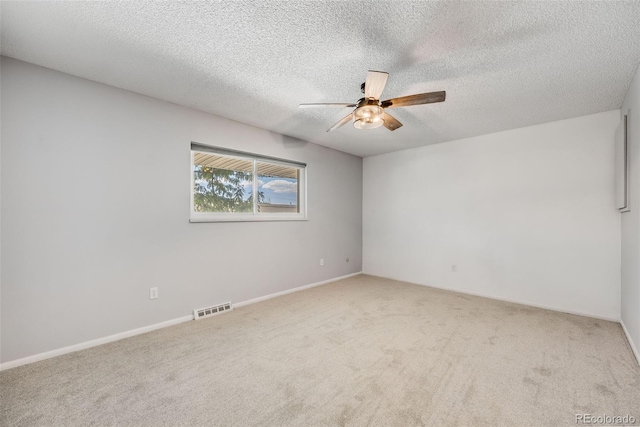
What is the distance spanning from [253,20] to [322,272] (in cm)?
379

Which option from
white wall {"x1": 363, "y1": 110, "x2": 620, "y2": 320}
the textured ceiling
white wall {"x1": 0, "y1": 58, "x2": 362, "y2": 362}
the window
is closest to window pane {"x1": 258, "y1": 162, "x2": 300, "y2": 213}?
the window

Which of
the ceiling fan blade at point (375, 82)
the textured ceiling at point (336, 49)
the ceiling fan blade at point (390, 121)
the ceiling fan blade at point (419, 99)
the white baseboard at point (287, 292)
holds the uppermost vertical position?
the textured ceiling at point (336, 49)

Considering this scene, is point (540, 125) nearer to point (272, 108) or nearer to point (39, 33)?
Answer: point (272, 108)

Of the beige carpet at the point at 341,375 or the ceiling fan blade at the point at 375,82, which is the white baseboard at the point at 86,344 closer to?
the beige carpet at the point at 341,375

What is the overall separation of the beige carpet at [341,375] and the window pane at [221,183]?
1.44 meters

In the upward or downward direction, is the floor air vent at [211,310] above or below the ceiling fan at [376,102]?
below

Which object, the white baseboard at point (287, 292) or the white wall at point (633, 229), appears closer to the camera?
the white wall at point (633, 229)

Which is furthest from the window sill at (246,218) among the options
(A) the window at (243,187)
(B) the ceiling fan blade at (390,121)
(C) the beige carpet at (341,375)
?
(B) the ceiling fan blade at (390,121)

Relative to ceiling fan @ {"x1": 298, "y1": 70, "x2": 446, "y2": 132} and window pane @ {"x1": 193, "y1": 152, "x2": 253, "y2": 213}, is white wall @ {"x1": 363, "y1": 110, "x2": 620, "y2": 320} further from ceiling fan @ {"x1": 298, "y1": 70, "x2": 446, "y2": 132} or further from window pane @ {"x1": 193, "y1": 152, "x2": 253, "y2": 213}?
window pane @ {"x1": 193, "y1": 152, "x2": 253, "y2": 213}

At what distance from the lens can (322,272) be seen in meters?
4.69

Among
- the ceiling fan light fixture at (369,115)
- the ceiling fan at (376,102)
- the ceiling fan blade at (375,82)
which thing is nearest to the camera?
the ceiling fan blade at (375,82)

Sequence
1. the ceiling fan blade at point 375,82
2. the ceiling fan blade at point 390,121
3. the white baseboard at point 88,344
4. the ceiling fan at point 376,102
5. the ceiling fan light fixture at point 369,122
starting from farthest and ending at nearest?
the ceiling fan blade at point 390,121 < the ceiling fan light fixture at point 369,122 < the white baseboard at point 88,344 < the ceiling fan at point 376,102 < the ceiling fan blade at point 375,82

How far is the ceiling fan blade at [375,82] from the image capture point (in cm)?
181

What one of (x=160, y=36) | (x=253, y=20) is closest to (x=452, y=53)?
(x=253, y=20)
